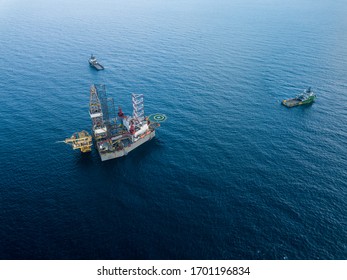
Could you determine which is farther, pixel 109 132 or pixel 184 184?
pixel 109 132

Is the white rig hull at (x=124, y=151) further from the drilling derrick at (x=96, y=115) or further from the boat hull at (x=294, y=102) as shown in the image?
the boat hull at (x=294, y=102)

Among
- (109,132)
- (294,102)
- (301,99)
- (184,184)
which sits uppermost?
(109,132)

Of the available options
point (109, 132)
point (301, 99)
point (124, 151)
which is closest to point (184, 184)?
point (124, 151)

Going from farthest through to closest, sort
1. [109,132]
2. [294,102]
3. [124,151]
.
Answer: [294,102] → [109,132] → [124,151]

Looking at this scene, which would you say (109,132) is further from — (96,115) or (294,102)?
(294,102)

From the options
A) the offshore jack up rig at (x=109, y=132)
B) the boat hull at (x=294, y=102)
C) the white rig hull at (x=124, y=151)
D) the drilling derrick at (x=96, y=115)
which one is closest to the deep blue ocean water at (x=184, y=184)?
the white rig hull at (x=124, y=151)

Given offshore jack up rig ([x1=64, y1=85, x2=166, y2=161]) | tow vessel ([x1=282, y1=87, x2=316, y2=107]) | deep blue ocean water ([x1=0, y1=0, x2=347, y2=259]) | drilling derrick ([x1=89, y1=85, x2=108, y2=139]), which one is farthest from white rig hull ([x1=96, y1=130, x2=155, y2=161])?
tow vessel ([x1=282, y1=87, x2=316, y2=107])

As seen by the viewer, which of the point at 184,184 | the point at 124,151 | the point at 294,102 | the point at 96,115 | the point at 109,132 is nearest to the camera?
the point at 184,184

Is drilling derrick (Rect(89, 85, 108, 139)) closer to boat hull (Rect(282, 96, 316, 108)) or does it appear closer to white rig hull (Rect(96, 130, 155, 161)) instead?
white rig hull (Rect(96, 130, 155, 161))
